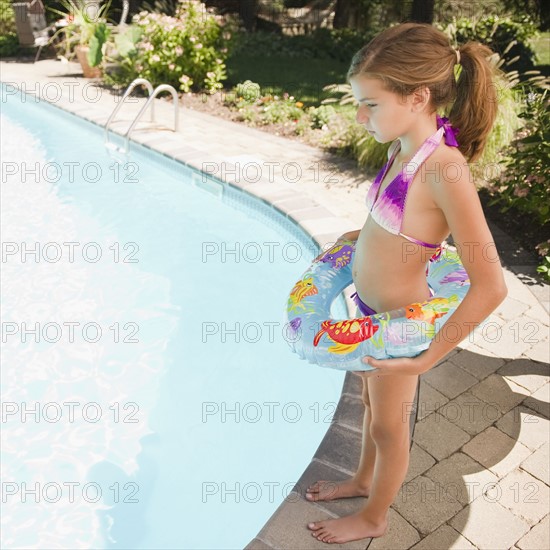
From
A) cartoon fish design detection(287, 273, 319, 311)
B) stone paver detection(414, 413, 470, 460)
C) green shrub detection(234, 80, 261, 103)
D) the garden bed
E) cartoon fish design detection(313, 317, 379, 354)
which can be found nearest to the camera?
cartoon fish design detection(313, 317, 379, 354)

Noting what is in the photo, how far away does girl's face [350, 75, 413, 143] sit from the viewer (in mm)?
1812

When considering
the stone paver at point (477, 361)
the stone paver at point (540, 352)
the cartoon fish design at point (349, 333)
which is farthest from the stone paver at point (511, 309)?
the cartoon fish design at point (349, 333)

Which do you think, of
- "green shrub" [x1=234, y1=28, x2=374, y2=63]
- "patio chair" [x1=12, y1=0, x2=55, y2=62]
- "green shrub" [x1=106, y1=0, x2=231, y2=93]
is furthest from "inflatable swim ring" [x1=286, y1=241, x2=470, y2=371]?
"patio chair" [x1=12, y1=0, x2=55, y2=62]

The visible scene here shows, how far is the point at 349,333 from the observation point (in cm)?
205

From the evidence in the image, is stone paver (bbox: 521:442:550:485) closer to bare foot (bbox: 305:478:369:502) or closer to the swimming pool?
bare foot (bbox: 305:478:369:502)

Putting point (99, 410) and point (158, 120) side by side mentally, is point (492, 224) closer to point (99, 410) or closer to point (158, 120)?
point (99, 410)

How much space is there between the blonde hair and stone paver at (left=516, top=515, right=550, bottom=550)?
5.58 ft

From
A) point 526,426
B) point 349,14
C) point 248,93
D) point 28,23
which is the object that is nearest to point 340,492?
point 526,426

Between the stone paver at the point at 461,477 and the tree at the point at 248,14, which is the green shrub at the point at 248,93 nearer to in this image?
the tree at the point at 248,14

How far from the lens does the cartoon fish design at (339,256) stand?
2.61 metres

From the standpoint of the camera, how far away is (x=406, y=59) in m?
1.76

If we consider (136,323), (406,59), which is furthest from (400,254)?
(136,323)

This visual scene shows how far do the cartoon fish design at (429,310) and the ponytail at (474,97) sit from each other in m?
0.54

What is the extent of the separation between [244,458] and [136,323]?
6.39 ft
